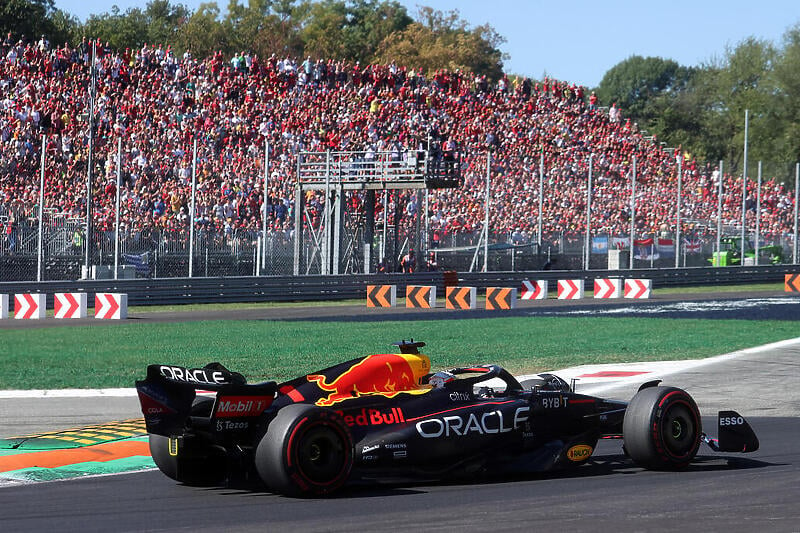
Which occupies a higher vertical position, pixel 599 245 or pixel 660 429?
pixel 599 245

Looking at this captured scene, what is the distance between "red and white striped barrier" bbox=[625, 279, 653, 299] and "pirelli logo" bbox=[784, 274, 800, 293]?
8224 mm

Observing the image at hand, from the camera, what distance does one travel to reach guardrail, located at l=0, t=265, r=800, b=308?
29.9 m

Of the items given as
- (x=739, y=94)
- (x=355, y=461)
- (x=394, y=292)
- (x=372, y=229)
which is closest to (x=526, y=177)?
(x=372, y=229)

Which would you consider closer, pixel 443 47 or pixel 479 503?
pixel 479 503

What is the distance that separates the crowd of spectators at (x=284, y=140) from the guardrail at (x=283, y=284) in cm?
177

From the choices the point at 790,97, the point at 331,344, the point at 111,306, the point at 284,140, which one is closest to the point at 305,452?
the point at 331,344

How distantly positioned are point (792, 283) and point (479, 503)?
37428 mm

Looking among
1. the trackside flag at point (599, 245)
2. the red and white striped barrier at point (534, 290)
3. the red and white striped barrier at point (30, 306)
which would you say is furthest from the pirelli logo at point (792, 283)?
the red and white striped barrier at point (30, 306)

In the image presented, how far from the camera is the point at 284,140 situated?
1634 inches

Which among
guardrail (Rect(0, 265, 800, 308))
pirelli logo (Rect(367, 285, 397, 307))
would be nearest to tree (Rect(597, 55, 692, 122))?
guardrail (Rect(0, 265, 800, 308))

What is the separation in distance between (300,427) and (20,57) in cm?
3444

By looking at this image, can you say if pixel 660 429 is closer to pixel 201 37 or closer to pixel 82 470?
pixel 82 470

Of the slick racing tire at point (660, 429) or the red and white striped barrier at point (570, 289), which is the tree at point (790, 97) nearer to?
the red and white striped barrier at point (570, 289)

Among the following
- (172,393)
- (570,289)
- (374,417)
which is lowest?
(570,289)
